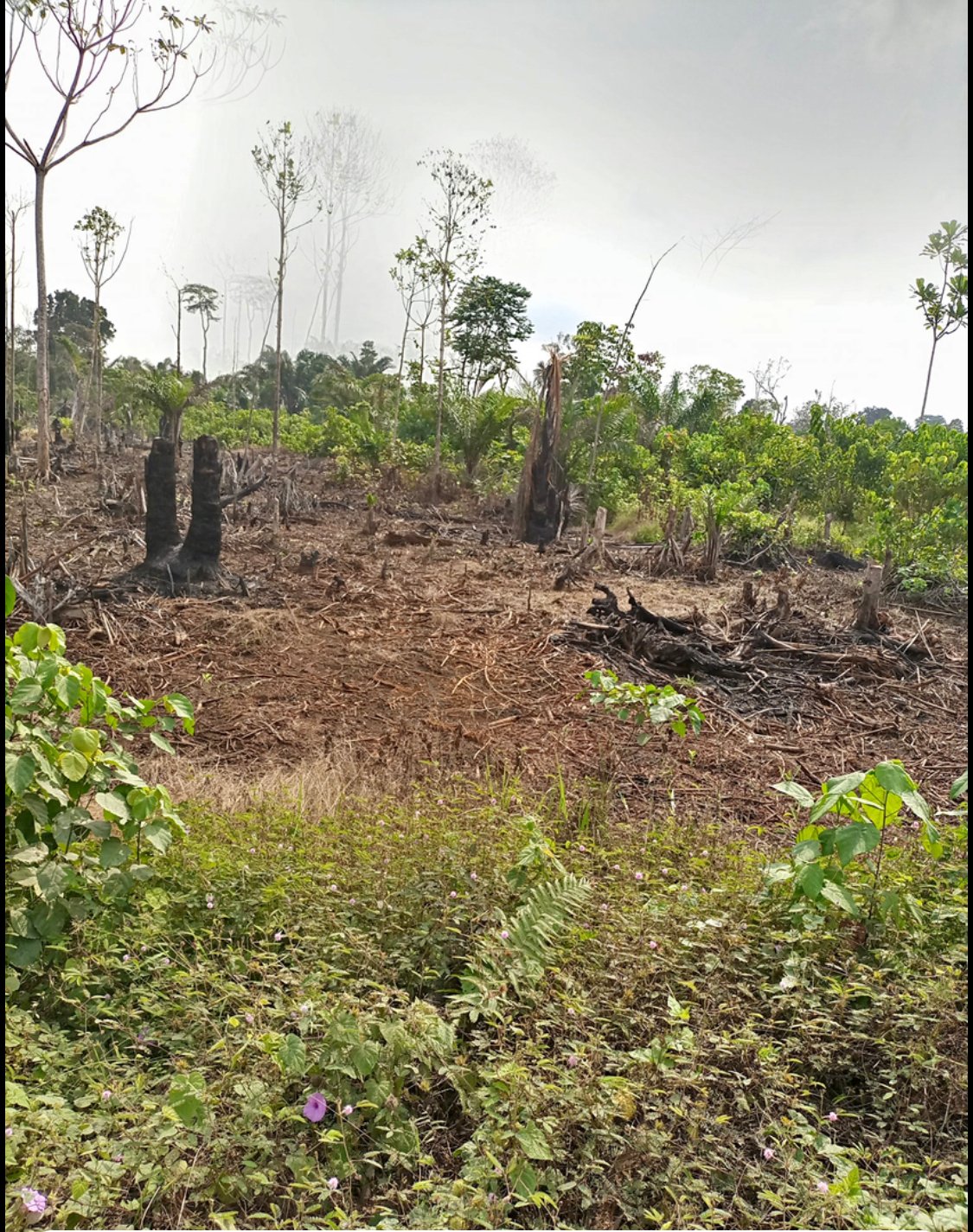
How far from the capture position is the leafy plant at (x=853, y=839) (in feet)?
6.08

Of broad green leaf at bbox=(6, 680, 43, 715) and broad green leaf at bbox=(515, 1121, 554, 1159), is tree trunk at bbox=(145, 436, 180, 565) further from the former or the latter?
broad green leaf at bbox=(515, 1121, 554, 1159)

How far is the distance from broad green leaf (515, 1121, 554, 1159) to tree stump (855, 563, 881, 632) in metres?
5.82

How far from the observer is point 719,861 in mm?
2814

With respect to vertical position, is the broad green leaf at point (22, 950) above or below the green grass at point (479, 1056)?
above

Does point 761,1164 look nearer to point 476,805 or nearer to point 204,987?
point 204,987

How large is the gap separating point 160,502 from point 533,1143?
20.3 feet

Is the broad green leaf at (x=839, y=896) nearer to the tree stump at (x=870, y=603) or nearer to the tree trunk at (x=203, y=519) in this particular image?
the tree stump at (x=870, y=603)

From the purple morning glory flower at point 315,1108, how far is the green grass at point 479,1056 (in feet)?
0.18

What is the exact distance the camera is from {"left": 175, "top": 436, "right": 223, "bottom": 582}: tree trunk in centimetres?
666

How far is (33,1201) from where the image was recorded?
4.25 ft

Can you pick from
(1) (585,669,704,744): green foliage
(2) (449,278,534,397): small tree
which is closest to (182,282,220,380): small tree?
(2) (449,278,534,397): small tree

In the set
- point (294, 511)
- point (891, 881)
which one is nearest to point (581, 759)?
point (891, 881)

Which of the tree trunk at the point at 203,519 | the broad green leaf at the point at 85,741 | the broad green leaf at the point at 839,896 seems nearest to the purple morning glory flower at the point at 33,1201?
the broad green leaf at the point at 85,741

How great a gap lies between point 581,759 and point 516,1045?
231 centimetres
